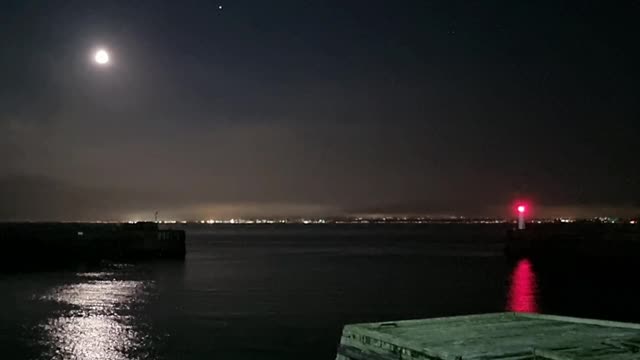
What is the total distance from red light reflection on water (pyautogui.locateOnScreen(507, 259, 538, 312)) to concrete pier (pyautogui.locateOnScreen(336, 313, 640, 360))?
31.9 meters

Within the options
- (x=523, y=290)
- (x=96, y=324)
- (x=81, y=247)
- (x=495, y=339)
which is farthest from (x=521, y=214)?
(x=495, y=339)

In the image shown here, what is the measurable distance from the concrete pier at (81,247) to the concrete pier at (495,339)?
64015mm

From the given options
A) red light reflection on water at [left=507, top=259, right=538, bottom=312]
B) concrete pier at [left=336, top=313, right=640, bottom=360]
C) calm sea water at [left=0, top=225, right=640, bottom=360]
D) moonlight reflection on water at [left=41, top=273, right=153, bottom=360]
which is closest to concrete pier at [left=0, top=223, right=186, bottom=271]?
calm sea water at [left=0, top=225, right=640, bottom=360]

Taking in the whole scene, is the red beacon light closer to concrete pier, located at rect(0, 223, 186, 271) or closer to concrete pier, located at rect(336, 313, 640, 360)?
concrete pier, located at rect(0, 223, 186, 271)

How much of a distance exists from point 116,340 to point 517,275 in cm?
4725

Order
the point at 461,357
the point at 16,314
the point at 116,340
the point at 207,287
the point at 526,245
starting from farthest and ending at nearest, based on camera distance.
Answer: the point at 526,245, the point at 207,287, the point at 16,314, the point at 116,340, the point at 461,357

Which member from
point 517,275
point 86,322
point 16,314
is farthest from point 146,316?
point 517,275

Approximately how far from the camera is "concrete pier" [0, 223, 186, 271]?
70188 mm

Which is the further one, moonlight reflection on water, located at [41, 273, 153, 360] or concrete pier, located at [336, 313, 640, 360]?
moonlight reflection on water, located at [41, 273, 153, 360]

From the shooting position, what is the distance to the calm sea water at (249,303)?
26.4 metres

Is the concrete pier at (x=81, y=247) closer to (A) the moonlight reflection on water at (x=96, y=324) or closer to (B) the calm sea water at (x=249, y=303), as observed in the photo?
(B) the calm sea water at (x=249, y=303)

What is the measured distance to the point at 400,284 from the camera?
5644 cm

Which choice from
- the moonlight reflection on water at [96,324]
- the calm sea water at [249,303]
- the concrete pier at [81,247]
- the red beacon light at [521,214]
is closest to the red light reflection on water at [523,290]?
A: the calm sea water at [249,303]

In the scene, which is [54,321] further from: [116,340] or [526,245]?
[526,245]
